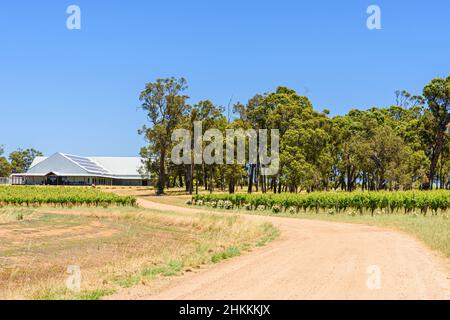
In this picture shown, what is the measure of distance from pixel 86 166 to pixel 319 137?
58093 mm

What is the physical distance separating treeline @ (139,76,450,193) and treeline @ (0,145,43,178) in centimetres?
5753

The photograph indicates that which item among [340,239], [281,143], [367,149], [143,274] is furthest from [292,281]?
[367,149]

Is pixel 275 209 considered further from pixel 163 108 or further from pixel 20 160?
pixel 20 160

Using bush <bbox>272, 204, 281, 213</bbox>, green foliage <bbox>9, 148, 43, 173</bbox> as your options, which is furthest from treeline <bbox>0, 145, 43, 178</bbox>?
bush <bbox>272, 204, 281, 213</bbox>

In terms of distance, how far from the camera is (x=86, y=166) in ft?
356

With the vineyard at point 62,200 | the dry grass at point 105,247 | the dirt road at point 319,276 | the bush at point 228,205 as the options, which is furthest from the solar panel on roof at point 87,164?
the dirt road at point 319,276

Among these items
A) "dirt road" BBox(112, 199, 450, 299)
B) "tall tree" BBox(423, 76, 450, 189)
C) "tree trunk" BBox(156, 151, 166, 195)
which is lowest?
"dirt road" BBox(112, 199, 450, 299)

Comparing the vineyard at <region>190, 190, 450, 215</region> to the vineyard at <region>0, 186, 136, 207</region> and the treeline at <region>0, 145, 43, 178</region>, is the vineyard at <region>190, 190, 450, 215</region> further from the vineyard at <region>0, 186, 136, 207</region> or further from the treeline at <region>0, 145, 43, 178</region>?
the treeline at <region>0, 145, 43, 178</region>

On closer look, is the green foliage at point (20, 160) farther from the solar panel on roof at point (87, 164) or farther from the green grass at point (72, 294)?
the green grass at point (72, 294)

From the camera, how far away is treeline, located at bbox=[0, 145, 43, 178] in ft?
421

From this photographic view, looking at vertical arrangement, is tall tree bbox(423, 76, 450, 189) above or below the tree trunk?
above

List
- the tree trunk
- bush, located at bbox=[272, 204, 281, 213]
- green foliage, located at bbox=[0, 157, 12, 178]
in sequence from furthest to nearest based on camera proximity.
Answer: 1. green foliage, located at bbox=[0, 157, 12, 178]
2. the tree trunk
3. bush, located at bbox=[272, 204, 281, 213]
